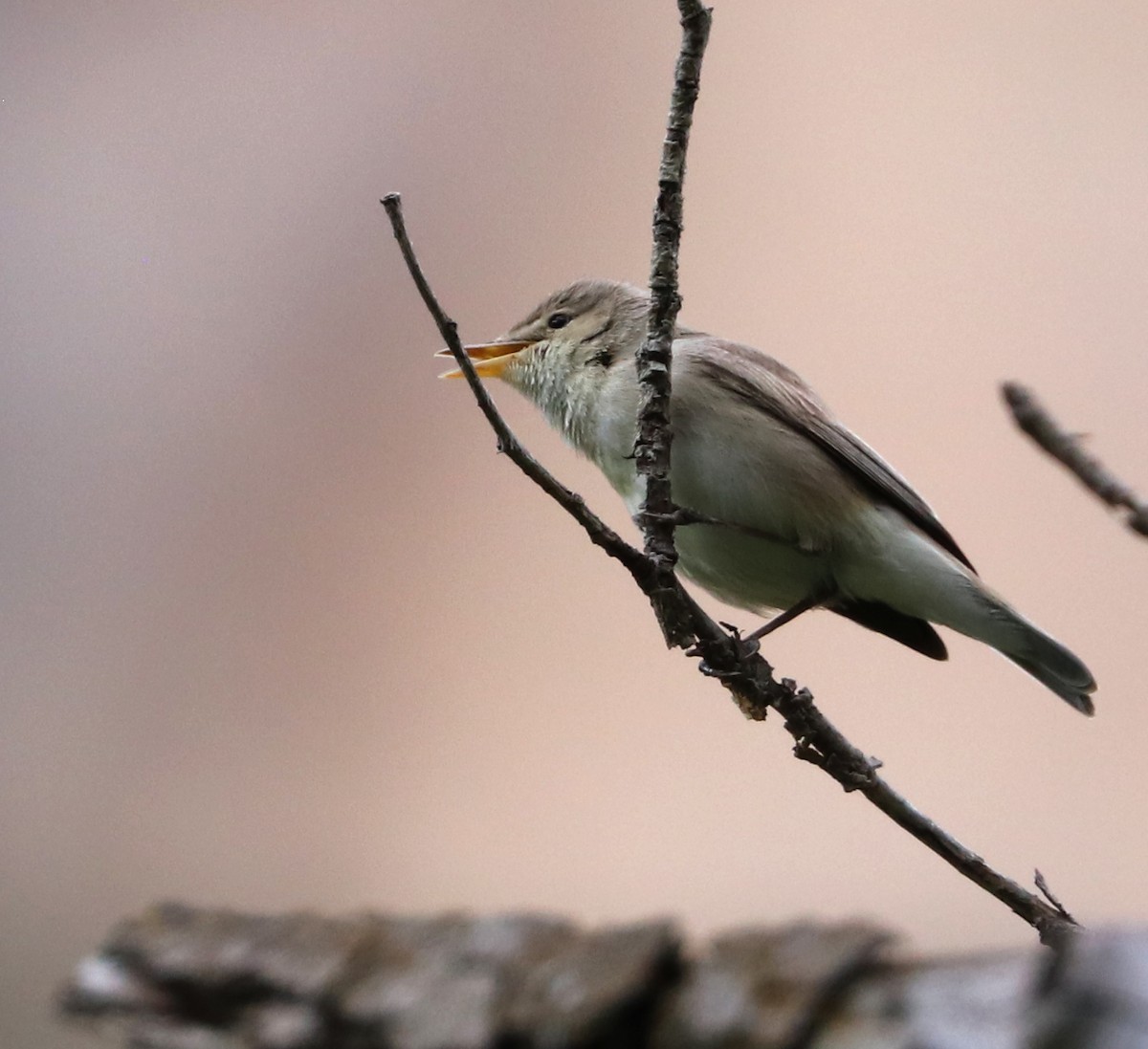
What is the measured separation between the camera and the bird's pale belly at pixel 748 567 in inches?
100

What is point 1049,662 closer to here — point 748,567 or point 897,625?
point 897,625

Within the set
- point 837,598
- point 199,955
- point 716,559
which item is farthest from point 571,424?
point 199,955

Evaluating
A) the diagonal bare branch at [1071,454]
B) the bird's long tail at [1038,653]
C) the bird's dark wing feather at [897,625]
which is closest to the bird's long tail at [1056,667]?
the bird's long tail at [1038,653]

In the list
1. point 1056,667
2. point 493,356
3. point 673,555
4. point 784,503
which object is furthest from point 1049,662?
point 493,356

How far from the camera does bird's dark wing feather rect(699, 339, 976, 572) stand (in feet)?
8.48

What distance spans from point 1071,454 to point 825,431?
166cm

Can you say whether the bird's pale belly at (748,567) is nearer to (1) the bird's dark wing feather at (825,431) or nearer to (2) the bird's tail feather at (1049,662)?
(1) the bird's dark wing feather at (825,431)

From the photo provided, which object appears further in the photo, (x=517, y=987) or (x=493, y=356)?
(x=517, y=987)

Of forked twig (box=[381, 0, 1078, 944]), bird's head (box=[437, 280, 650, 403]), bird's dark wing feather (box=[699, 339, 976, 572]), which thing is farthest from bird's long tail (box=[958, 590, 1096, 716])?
bird's head (box=[437, 280, 650, 403])

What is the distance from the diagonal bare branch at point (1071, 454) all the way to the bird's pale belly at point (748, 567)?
152 centimetres

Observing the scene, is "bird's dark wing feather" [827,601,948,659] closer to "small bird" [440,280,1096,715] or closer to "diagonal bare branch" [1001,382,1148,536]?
"small bird" [440,280,1096,715]

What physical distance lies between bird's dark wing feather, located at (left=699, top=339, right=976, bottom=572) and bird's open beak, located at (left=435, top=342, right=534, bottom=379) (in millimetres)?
511

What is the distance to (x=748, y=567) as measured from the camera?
2596mm

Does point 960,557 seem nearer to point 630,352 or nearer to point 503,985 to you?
point 630,352
